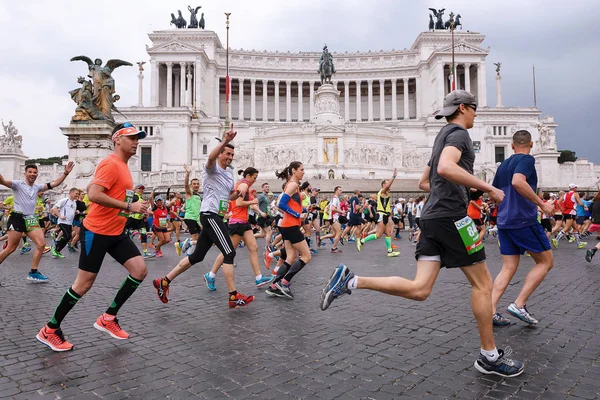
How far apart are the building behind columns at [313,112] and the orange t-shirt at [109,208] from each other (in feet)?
111

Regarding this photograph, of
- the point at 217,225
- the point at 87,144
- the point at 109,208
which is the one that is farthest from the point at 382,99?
the point at 109,208

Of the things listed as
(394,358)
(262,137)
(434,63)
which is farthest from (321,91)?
(394,358)

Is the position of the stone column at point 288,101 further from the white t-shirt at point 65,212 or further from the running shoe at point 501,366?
the running shoe at point 501,366

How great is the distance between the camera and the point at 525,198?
16.0ft

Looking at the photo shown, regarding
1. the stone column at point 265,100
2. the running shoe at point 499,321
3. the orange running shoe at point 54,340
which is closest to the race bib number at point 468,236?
the running shoe at point 499,321

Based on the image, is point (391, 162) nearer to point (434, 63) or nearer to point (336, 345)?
point (434, 63)

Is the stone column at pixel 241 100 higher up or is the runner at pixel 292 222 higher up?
the stone column at pixel 241 100

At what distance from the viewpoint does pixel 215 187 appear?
6.29m

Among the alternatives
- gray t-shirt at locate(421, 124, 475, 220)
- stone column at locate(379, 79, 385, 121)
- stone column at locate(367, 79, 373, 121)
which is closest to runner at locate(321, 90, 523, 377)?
gray t-shirt at locate(421, 124, 475, 220)

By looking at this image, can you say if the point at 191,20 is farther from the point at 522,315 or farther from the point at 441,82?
the point at 522,315

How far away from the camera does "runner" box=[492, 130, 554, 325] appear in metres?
4.88

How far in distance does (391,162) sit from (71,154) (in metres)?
40.7

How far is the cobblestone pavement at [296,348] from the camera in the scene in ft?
10.8

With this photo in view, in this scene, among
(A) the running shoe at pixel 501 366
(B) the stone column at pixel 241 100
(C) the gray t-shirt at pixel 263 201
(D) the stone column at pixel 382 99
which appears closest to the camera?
(A) the running shoe at pixel 501 366
